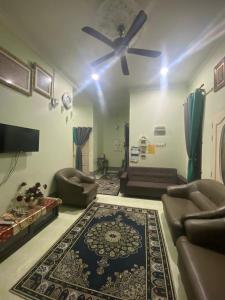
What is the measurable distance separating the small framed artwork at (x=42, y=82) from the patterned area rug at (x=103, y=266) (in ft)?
8.62

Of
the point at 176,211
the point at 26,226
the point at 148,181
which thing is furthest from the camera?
the point at 148,181

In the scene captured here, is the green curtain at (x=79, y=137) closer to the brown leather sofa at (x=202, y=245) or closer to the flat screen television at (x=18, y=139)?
the flat screen television at (x=18, y=139)

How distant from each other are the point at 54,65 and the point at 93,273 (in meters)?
3.87

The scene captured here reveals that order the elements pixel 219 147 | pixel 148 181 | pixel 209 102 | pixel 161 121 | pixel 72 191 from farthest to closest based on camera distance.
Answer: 1. pixel 161 121
2. pixel 148 181
3. pixel 72 191
4. pixel 209 102
5. pixel 219 147

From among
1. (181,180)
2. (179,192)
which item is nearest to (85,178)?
(179,192)

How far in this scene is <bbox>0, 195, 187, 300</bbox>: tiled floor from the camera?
1.54 meters

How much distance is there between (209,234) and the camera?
1.54 m

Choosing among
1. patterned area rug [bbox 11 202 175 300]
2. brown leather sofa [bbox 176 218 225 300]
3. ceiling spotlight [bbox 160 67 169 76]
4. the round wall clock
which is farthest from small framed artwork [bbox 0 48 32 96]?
brown leather sofa [bbox 176 218 225 300]

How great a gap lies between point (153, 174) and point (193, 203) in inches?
71.1

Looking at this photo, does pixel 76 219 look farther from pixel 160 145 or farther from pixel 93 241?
pixel 160 145

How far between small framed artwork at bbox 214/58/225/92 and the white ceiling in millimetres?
430

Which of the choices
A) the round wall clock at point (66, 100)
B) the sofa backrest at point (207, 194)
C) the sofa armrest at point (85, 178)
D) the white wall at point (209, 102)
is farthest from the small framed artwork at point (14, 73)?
the sofa backrest at point (207, 194)

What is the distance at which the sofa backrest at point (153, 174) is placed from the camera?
4.32 m

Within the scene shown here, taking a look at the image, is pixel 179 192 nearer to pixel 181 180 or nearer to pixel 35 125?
pixel 181 180
